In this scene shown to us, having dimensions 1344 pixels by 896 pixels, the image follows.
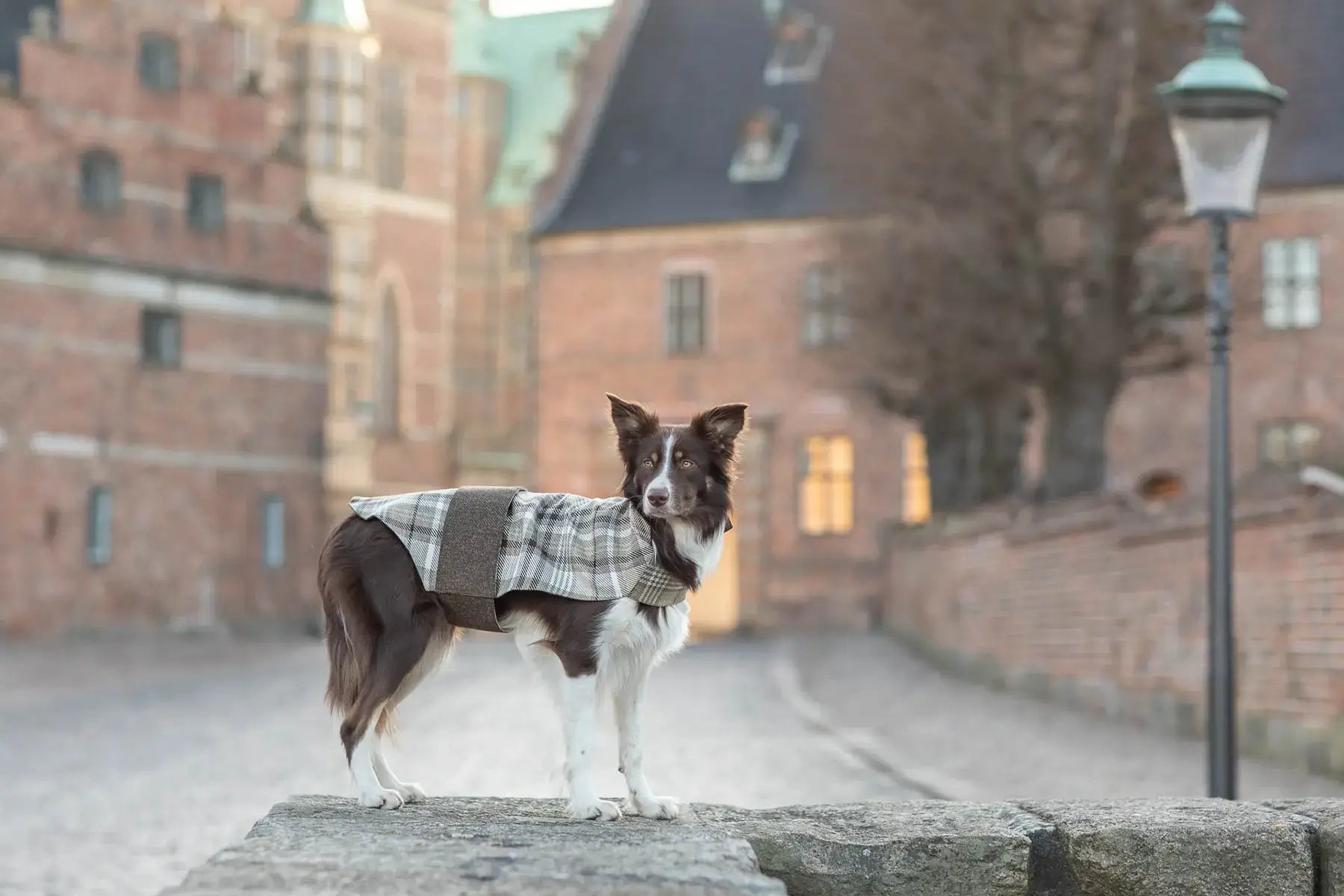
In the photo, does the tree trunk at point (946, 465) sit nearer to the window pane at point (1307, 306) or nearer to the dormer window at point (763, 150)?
the window pane at point (1307, 306)

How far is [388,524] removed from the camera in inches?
287

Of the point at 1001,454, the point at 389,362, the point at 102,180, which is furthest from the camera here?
the point at 389,362

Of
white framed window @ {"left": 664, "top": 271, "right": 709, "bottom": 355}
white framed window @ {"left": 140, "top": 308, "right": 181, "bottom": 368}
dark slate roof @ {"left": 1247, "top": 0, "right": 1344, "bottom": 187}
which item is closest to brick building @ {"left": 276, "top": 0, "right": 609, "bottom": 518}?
white framed window @ {"left": 664, "top": 271, "right": 709, "bottom": 355}

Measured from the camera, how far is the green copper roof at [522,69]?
67.8 m

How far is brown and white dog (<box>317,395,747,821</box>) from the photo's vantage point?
6.96 meters

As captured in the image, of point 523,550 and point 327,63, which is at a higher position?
point 327,63

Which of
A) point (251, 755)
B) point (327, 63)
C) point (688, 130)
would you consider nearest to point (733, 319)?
point (688, 130)

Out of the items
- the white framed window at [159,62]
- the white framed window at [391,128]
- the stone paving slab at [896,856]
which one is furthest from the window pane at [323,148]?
the stone paving slab at [896,856]

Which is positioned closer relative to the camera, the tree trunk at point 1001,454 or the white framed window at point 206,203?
the tree trunk at point 1001,454

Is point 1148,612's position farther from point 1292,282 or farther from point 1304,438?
point 1292,282

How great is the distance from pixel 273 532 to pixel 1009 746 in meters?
27.4

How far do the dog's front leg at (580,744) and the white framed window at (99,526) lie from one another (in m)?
35.2

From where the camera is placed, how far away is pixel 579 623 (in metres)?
7.00

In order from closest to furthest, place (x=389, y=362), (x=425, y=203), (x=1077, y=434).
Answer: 1. (x=1077, y=434)
2. (x=389, y=362)
3. (x=425, y=203)
